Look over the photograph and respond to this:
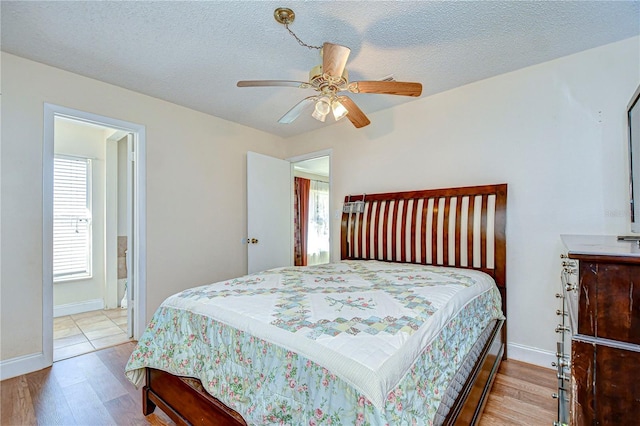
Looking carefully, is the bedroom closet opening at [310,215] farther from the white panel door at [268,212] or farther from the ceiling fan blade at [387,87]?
the ceiling fan blade at [387,87]

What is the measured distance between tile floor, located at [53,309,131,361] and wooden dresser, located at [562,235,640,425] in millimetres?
3655

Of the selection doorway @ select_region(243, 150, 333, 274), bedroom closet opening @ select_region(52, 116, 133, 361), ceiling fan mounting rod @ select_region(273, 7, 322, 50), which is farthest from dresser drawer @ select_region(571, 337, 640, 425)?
bedroom closet opening @ select_region(52, 116, 133, 361)

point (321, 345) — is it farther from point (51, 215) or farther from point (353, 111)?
point (51, 215)

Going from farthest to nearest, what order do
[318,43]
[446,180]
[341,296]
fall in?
[446,180] < [318,43] < [341,296]

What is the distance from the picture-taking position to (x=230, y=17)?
6.15ft

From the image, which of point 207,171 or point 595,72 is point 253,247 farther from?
point 595,72

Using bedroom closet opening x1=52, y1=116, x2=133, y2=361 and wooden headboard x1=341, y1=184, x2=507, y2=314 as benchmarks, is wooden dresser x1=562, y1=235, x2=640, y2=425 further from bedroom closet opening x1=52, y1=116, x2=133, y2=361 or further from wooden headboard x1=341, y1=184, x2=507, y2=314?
bedroom closet opening x1=52, y1=116, x2=133, y2=361

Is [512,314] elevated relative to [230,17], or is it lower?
lower

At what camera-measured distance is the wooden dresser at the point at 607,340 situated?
2.75 ft

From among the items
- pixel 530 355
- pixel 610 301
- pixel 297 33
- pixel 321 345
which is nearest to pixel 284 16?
pixel 297 33

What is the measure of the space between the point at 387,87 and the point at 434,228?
1.55 meters

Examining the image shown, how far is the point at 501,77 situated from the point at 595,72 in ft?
→ 2.10

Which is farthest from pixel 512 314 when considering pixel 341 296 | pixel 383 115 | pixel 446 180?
pixel 383 115

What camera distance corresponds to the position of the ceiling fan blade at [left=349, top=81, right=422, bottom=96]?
6.32ft
